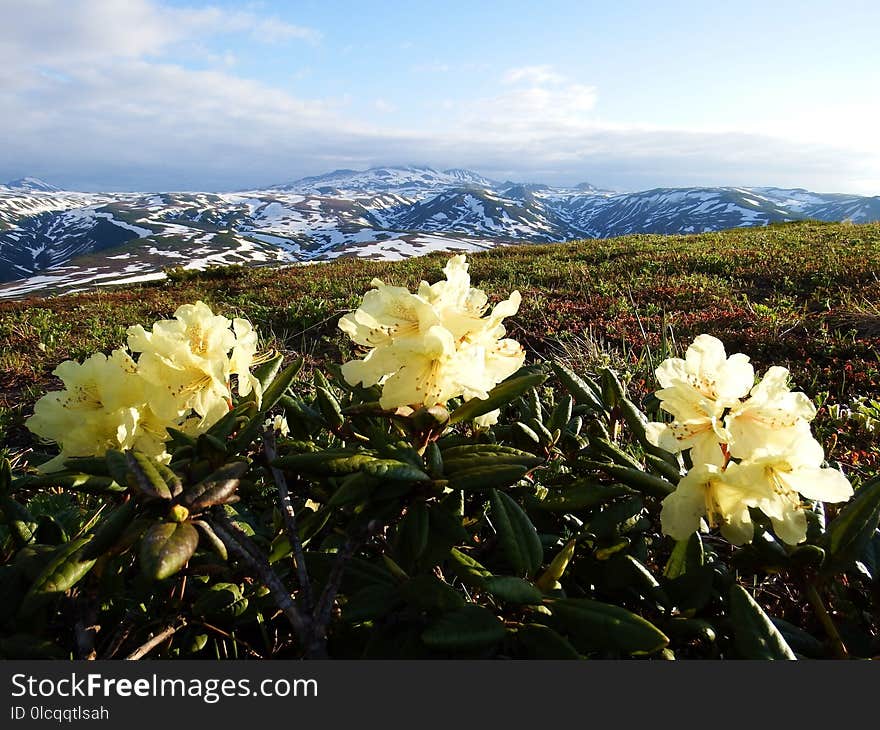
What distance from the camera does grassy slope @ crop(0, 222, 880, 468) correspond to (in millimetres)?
5453

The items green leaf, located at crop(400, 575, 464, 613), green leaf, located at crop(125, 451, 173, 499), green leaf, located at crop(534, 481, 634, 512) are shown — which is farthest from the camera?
green leaf, located at crop(534, 481, 634, 512)

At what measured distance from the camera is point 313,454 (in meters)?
1.50

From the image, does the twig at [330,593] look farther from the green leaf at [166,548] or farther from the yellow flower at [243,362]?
the yellow flower at [243,362]

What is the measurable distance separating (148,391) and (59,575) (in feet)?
1.69

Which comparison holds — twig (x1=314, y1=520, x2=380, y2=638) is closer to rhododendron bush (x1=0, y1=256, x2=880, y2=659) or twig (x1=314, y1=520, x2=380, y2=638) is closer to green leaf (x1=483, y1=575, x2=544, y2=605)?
rhododendron bush (x1=0, y1=256, x2=880, y2=659)

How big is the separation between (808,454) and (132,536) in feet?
5.49

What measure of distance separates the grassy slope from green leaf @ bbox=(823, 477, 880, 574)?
1.99 metres

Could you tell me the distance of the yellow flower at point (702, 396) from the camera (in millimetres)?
1514

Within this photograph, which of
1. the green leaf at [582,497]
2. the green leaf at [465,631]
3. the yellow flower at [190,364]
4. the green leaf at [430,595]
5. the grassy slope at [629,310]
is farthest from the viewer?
the grassy slope at [629,310]

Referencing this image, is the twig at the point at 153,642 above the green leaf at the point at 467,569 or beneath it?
beneath

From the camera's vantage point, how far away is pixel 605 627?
136 centimetres

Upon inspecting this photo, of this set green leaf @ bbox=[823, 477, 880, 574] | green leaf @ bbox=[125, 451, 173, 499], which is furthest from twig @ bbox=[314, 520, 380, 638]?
green leaf @ bbox=[823, 477, 880, 574]

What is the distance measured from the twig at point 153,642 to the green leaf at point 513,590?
0.97m

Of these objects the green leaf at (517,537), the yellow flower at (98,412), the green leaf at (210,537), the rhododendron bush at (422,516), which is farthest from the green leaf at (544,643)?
the yellow flower at (98,412)
